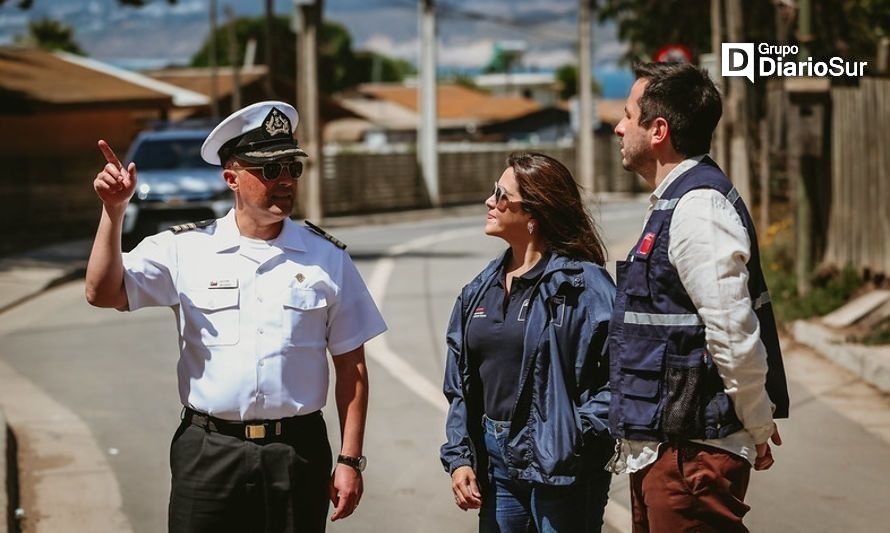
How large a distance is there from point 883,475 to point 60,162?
23848 mm

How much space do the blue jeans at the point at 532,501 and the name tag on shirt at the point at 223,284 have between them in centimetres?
87

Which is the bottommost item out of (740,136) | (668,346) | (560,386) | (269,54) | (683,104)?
(560,386)

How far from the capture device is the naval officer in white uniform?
12.8 ft

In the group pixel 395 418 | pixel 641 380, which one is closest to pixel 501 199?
pixel 641 380

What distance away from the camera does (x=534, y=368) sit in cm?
399

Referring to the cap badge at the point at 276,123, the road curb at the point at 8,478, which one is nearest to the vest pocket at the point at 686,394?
the cap badge at the point at 276,123

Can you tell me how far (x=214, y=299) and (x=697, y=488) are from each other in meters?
1.47

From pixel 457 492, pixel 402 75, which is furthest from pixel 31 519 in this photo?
pixel 402 75

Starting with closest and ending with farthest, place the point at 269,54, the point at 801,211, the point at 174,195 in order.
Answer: the point at 801,211
the point at 174,195
the point at 269,54

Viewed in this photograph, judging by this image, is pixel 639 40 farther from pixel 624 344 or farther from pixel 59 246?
pixel 624 344

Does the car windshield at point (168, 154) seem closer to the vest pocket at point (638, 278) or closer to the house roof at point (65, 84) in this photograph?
the house roof at point (65, 84)

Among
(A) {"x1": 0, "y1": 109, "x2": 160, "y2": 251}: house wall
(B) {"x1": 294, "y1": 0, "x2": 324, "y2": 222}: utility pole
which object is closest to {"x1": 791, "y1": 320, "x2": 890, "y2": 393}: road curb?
(A) {"x1": 0, "y1": 109, "x2": 160, "y2": 251}: house wall

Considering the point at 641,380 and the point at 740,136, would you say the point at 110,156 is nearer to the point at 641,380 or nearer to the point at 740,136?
the point at 641,380

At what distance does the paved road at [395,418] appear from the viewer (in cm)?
684
